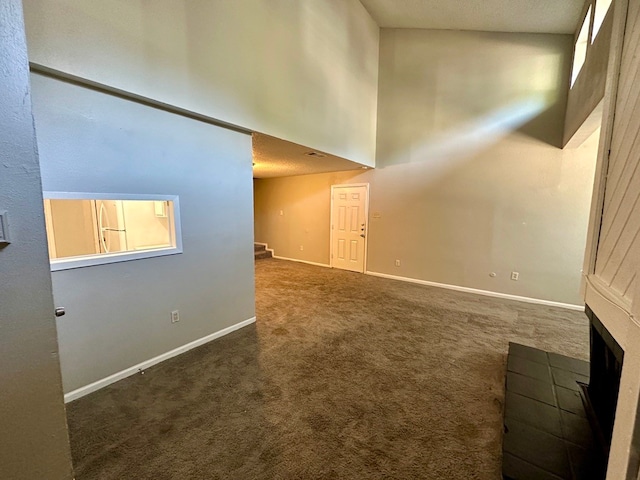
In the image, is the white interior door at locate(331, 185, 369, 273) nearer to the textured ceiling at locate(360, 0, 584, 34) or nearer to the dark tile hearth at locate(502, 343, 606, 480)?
the textured ceiling at locate(360, 0, 584, 34)

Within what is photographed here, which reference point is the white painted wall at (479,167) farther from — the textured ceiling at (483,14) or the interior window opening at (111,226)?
the interior window opening at (111,226)

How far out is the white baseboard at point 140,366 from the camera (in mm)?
2082

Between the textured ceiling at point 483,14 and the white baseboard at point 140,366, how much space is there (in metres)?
5.10

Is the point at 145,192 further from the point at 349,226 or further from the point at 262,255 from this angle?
the point at 262,255

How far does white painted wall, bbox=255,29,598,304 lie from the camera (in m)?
4.00

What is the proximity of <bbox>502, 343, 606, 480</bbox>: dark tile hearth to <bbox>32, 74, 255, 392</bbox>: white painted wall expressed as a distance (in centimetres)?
266

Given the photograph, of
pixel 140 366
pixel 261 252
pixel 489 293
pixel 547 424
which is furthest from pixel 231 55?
pixel 261 252

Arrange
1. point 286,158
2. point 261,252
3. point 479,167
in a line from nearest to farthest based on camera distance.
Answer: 1. point 286,158
2. point 479,167
3. point 261,252

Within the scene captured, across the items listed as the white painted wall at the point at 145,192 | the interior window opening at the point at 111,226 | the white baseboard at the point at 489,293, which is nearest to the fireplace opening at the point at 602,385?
the white baseboard at the point at 489,293

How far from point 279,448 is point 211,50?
10.3 ft

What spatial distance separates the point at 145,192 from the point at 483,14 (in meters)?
4.94

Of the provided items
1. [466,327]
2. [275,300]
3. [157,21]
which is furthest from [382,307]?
[157,21]

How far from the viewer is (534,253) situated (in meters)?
4.24

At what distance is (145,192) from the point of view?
2312 mm
